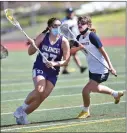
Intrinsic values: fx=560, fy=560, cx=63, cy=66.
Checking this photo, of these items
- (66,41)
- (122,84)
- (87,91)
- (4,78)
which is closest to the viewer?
(66,41)

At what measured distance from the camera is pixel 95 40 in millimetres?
9391

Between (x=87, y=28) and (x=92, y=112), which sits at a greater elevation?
(x=87, y=28)

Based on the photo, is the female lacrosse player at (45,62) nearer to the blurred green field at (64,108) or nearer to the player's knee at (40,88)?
the player's knee at (40,88)

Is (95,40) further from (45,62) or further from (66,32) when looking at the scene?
(45,62)

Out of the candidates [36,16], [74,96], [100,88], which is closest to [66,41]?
[100,88]

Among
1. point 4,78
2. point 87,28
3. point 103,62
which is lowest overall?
point 4,78

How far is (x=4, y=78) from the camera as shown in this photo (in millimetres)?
16938

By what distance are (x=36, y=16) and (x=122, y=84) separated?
24488 millimetres

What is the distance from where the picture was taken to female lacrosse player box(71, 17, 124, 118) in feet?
31.0

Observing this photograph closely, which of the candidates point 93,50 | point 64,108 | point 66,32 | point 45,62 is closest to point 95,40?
point 93,50

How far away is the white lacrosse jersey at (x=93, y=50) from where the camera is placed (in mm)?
9414

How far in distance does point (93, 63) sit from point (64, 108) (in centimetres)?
150

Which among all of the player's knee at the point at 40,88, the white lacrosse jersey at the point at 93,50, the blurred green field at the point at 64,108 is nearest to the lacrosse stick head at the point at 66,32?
the white lacrosse jersey at the point at 93,50

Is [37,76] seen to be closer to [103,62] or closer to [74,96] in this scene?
[103,62]
